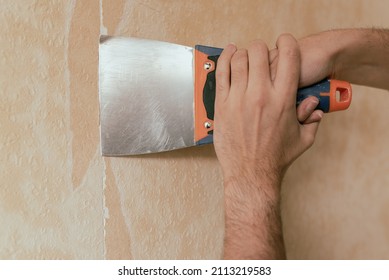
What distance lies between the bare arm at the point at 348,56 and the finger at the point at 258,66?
0.23 feet

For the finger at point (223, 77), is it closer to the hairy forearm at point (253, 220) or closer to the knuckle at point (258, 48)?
the knuckle at point (258, 48)

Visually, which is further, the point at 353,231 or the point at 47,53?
the point at 353,231

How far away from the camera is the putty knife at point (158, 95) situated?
0.65 metres

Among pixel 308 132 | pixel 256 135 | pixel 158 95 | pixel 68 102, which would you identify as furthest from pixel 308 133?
pixel 68 102

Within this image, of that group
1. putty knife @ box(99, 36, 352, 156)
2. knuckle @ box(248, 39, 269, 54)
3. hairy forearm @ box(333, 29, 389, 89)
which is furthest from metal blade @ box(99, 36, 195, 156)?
hairy forearm @ box(333, 29, 389, 89)

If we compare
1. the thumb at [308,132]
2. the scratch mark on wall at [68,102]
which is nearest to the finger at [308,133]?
the thumb at [308,132]

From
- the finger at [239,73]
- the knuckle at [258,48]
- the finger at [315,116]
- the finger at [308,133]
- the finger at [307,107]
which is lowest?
the finger at [308,133]

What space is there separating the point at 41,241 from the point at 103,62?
0.28 meters

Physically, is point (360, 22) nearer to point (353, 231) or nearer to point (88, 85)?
point (353, 231)

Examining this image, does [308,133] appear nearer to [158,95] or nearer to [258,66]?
[258,66]

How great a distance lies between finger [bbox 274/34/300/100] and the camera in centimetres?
62

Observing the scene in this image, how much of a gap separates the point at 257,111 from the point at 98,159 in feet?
0.85

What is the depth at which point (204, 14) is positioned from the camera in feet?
2.54
